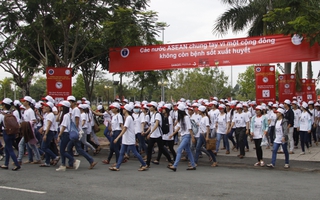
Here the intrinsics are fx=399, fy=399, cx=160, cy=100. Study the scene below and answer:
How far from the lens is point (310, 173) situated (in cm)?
995

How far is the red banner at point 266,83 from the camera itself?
18078 mm

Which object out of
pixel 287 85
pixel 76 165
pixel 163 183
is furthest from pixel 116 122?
pixel 287 85

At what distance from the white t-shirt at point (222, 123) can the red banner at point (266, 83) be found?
5984 mm

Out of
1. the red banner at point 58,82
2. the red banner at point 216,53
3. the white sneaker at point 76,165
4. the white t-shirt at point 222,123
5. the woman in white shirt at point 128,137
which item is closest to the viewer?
the woman in white shirt at point 128,137

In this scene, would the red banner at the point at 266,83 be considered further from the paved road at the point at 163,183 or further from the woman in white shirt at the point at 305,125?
the paved road at the point at 163,183

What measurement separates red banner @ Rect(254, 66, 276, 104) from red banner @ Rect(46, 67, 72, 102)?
8.63m

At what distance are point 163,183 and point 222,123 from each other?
4.76 meters

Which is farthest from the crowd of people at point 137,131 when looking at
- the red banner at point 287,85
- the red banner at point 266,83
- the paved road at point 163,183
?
the red banner at point 287,85

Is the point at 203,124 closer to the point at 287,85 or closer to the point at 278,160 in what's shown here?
the point at 278,160

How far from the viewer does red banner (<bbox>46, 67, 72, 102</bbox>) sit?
58.2 feet

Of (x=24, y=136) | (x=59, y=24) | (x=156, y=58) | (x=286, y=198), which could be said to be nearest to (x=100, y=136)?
(x=156, y=58)

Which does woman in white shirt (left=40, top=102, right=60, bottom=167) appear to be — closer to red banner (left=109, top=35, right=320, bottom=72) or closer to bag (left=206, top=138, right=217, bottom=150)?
bag (left=206, top=138, right=217, bottom=150)

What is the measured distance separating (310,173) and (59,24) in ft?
46.2

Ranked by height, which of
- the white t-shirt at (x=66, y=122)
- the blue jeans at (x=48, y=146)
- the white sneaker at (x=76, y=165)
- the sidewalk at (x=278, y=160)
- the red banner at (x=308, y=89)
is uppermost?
the red banner at (x=308, y=89)
